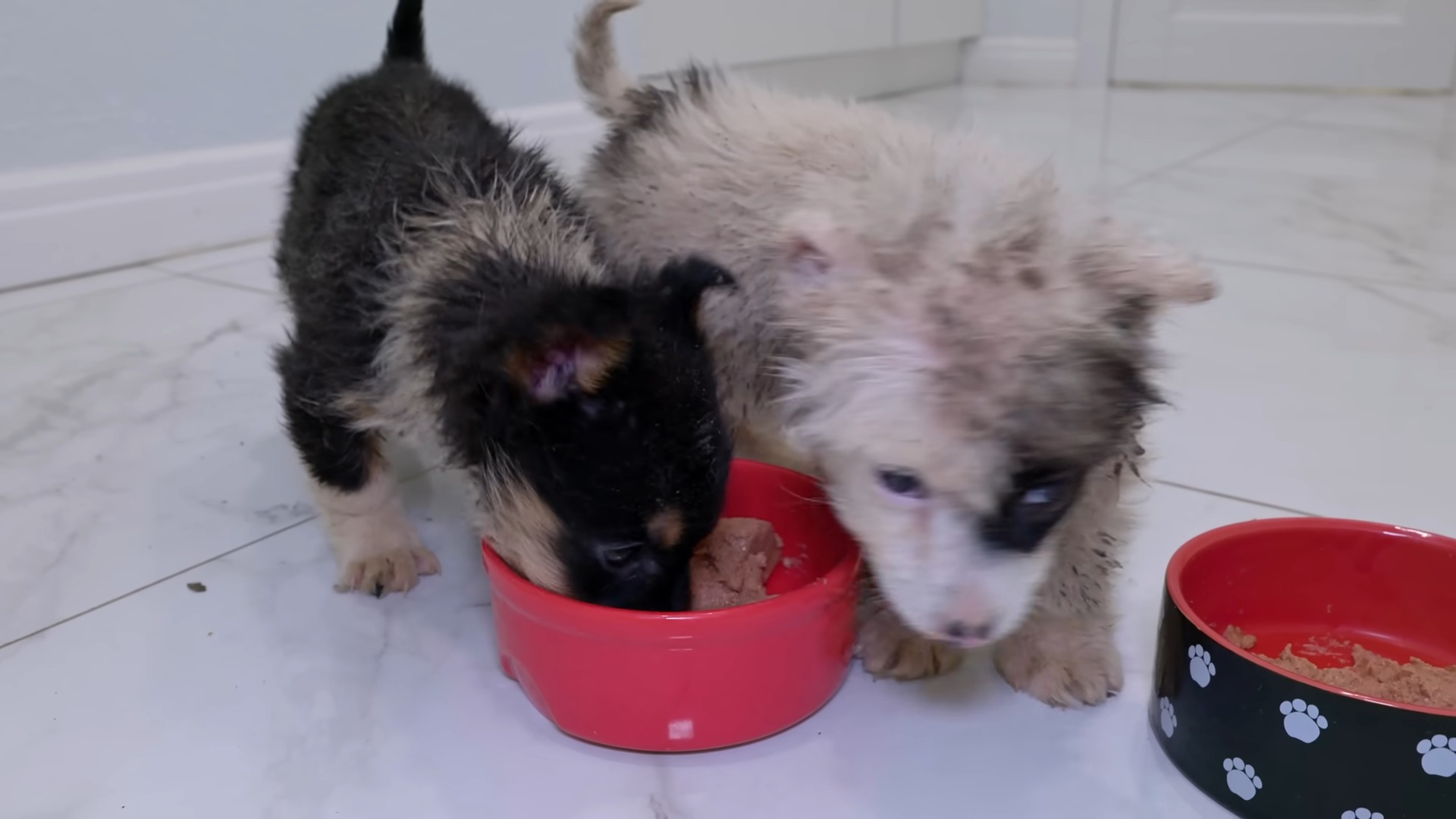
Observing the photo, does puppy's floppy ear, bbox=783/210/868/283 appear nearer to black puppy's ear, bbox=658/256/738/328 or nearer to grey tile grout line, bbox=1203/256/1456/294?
black puppy's ear, bbox=658/256/738/328

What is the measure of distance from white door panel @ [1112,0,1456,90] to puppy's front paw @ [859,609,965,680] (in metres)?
4.61

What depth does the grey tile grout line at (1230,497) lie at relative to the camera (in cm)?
154

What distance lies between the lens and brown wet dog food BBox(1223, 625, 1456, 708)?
1058 mm

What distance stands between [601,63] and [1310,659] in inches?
45.7

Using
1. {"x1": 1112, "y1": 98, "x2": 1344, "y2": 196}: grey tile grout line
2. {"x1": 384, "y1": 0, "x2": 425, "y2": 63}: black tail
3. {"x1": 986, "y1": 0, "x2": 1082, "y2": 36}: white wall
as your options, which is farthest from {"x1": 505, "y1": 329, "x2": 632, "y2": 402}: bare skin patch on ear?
{"x1": 986, "y1": 0, "x2": 1082, "y2": 36}: white wall

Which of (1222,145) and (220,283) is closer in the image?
(220,283)

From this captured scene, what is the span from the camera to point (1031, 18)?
5441 millimetres

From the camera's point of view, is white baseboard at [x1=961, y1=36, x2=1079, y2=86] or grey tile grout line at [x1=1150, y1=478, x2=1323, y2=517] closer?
grey tile grout line at [x1=1150, y1=478, x2=1323, y2=517]

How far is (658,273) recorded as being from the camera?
A: 1161 millimetres

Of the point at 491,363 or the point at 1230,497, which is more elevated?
the point at 491,363

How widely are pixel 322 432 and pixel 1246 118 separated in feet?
13.5

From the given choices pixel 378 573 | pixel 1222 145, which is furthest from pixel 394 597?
pixel 1222 145

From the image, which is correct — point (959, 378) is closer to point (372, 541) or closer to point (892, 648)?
point (892, 648)

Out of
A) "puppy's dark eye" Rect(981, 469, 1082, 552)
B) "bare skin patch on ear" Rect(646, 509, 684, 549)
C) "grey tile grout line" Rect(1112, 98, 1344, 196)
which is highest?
"puppy's dark eye" Rect(981, 469, 1082, 552)
